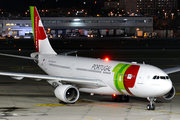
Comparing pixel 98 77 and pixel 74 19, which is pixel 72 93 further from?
pixel 74 19

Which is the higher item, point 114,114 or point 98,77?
point 98,77

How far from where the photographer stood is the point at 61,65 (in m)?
32.2

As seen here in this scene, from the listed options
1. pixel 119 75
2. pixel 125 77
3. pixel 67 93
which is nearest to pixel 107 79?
pixel 119 75

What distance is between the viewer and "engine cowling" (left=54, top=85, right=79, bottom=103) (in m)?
26.4

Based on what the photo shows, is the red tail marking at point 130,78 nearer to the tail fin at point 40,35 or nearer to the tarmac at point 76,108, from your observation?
the tarmac at point 76,108

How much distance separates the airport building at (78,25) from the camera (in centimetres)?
17025

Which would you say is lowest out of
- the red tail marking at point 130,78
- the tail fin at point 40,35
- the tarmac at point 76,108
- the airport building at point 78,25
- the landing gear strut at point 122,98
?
the tarmac at point 76,108

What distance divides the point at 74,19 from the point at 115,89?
147964 mm

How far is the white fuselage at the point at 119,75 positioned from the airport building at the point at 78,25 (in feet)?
451

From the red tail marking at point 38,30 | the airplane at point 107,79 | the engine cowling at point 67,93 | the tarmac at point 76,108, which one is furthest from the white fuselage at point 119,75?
the red tail marking at point 38,30

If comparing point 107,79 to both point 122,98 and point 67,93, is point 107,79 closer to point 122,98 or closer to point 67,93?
point 122,98

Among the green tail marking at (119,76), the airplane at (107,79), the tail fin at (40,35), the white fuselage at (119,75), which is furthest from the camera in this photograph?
the tail fin at (40,35)

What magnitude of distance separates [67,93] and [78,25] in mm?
148662

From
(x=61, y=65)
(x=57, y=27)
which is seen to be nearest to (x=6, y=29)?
(x=57, y=27)
